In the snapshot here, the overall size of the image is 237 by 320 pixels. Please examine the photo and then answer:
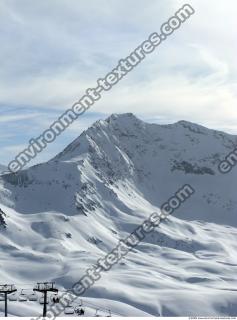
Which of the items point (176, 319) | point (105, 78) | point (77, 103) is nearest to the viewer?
point (176, 319)

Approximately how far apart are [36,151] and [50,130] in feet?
168

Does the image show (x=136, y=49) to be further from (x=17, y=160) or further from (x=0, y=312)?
(x=0, y=312)

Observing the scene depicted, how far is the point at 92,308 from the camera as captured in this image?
182 meters

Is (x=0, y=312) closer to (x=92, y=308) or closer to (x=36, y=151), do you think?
(x=92, y=308)

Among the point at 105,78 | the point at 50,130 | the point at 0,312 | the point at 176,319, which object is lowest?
the point at 176,319

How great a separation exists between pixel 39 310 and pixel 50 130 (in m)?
51.4

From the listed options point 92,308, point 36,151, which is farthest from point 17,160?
point 92,308

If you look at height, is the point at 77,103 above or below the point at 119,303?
above

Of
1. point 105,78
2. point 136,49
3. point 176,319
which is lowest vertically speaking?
point 176,319

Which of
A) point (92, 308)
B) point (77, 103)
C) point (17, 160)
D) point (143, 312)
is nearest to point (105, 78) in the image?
point (77, 103)

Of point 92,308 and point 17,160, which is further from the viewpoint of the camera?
point 92,308

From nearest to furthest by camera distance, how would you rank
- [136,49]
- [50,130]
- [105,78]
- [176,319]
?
[176,319]
[136,49]
[50,130]
[105,78]

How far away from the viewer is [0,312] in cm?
14312

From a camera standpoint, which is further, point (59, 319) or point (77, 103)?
point (77, 103)
